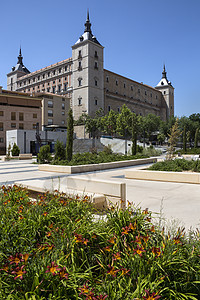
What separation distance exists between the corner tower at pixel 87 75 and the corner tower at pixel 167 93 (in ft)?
148

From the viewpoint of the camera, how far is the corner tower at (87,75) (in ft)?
211

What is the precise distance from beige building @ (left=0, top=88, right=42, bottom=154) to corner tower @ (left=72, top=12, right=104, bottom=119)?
15.6 metres

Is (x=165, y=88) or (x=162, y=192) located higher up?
(x=165, y=88)

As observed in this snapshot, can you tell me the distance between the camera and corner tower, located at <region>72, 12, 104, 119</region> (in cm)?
6419

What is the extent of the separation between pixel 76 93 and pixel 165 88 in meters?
53.8

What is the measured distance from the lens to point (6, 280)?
209 cm

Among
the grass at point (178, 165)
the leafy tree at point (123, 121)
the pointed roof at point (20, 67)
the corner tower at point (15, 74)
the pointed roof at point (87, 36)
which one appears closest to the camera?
the grass at point (178, 165)

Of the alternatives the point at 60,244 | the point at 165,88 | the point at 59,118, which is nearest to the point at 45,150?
the point at 60,244

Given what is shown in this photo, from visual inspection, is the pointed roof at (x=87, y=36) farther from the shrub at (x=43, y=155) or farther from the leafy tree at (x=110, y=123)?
the shrub at (x=43, y=155)

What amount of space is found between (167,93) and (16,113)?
75162 millimetres

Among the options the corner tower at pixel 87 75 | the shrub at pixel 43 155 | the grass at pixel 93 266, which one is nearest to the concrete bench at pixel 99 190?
the grass at pixel 93 266

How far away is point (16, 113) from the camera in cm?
4838

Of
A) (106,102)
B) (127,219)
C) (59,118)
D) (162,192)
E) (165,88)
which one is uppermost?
(165,88)

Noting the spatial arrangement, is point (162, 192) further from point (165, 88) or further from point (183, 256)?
point (165, 88)
